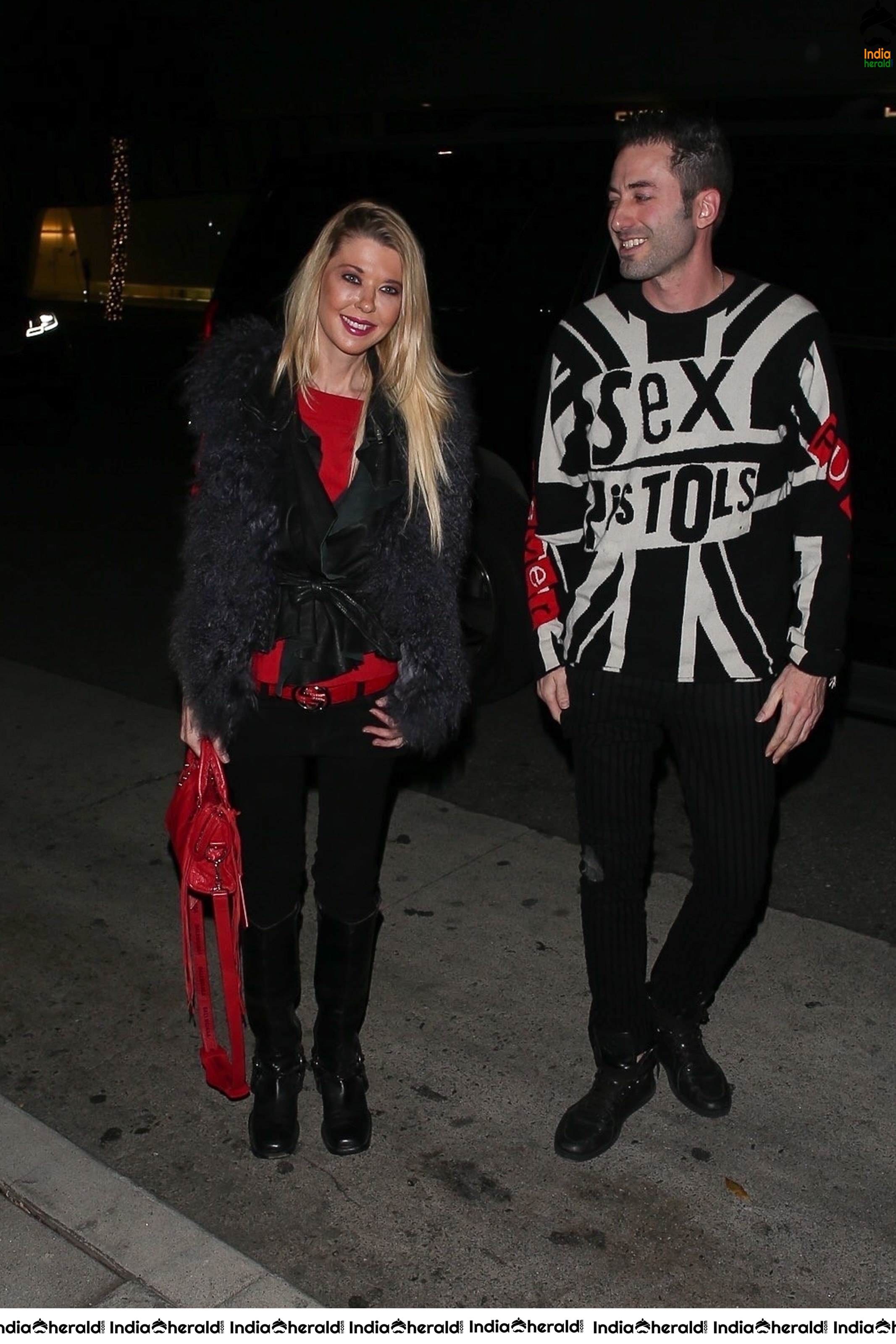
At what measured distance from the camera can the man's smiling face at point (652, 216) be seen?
Result: 312 centimetres

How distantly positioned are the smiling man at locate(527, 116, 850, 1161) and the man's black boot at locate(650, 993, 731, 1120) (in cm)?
14

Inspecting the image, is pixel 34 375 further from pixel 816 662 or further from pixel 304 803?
pixel 816 662

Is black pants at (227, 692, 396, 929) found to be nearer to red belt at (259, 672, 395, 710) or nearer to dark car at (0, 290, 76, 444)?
red belt at (259, 672, 395, 710)

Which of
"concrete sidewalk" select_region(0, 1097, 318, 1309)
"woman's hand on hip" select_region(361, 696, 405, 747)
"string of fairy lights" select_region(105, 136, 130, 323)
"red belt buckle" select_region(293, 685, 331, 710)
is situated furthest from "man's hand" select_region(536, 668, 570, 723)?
"string of fairy lights" select_region(105, 136, 130, 323)

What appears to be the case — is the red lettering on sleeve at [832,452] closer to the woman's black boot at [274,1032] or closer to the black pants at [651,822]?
the black pants at [651,822]

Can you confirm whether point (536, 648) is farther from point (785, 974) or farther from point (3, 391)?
point (3, 391)

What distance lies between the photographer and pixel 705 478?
317 centimetres

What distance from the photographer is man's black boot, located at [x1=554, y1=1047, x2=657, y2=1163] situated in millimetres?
3521

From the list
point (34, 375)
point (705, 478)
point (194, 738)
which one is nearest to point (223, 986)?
point (194, 738)

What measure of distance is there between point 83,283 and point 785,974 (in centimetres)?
2004

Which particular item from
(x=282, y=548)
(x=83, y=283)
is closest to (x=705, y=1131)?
(x=282, y=548)

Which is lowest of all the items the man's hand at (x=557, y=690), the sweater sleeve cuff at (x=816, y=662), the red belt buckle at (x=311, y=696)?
the man's hand at (x=557, y=690)

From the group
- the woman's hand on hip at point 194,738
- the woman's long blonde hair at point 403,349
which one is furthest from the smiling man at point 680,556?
the woman's hand on hip at point 194,738

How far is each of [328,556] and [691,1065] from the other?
→ 153 cm
